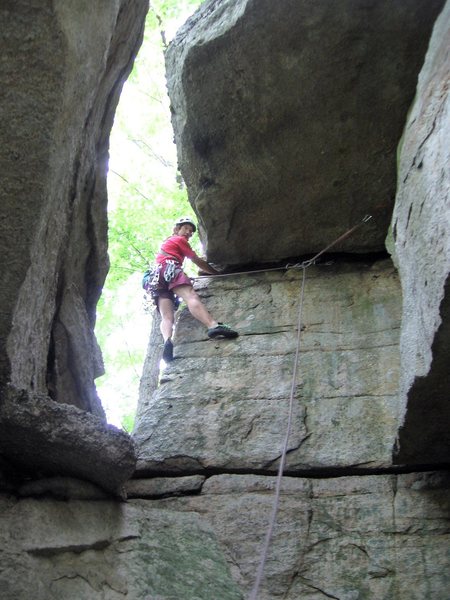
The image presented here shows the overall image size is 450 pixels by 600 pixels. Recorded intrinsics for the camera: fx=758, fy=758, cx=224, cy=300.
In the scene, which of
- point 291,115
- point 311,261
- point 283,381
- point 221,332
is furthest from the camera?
point 311,261

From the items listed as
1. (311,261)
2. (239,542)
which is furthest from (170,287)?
(239,542)

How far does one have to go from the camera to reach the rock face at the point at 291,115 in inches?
215

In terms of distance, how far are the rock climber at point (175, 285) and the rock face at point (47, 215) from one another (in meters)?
1.56

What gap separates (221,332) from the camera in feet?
18.9

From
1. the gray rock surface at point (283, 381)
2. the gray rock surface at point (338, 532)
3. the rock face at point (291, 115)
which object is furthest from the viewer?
the rock face at point (291, 115)

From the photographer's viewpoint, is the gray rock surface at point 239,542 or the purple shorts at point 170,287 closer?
the gray rock surface at point 239,542

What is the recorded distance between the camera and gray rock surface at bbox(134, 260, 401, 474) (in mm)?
4718

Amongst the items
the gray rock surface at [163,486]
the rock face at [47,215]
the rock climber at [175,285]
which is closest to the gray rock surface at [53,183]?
the rock face at [47,215]

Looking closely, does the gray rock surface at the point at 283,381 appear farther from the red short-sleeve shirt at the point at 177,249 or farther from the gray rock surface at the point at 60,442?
the gray rock surface at the point at 60,442

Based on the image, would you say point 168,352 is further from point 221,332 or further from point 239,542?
point 239,542

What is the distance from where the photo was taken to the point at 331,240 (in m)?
6.36

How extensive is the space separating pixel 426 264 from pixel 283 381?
1.87 metres

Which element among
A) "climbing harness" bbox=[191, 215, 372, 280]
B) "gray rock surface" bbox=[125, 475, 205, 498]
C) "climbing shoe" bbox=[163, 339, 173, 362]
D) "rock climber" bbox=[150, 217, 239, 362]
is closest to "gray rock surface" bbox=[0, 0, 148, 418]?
"gray rock surface" bbox=[125, 475, 205, 498]

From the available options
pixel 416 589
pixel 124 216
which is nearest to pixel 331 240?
pixel 416 589
